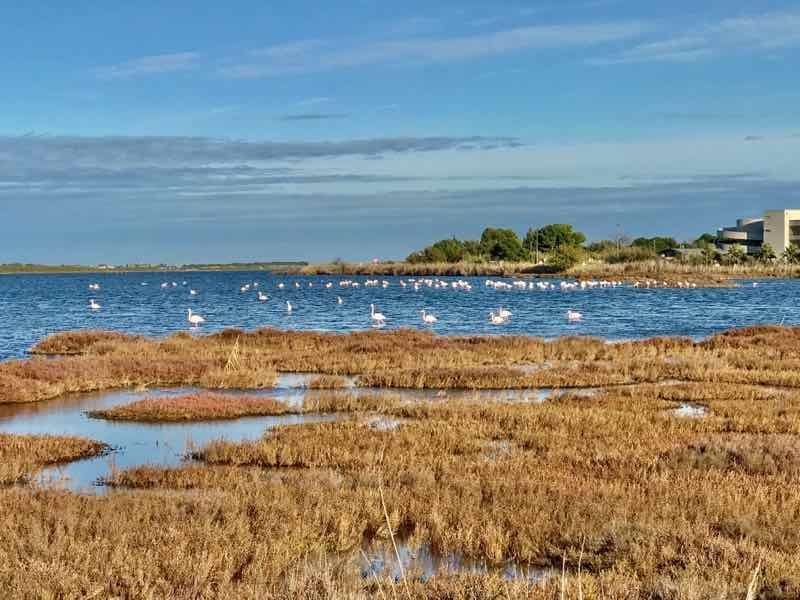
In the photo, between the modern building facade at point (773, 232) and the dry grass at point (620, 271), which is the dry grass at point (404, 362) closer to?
the dry grass at point (620, 271)

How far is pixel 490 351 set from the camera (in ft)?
105

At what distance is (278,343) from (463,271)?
104250 millimetres

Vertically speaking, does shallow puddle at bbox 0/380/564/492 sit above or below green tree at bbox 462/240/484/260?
below

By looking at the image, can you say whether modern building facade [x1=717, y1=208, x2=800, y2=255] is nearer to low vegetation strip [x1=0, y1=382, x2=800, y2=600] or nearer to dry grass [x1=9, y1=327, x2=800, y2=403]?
dry grass [x1=9, y1=327, x2=800, y2=403]

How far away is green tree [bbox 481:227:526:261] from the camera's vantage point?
169250 mm

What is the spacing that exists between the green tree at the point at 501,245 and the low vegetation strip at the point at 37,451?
154503mm

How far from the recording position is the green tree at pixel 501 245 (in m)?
169

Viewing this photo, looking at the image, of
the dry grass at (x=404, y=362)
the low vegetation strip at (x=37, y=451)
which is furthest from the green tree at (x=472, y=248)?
the low vegetation strip at (x=37, y=451)

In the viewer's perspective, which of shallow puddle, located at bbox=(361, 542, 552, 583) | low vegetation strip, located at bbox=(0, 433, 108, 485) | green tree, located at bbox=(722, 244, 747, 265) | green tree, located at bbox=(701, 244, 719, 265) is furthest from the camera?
green tree, located at bbox=(722, 244, 747, 265)

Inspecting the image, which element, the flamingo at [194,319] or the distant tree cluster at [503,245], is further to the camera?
the distant tree cluster at [503,245]

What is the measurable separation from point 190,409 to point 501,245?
153631 mm

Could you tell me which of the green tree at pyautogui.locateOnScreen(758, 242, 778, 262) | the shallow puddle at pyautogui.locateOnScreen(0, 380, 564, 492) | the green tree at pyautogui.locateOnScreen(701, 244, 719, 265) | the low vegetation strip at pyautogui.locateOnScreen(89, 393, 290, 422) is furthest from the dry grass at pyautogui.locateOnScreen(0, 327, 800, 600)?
the green tree at pyautogui.locateOnScreen(758, 242, 778, 262)

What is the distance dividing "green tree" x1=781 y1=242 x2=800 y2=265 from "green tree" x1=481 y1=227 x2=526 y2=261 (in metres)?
47.9

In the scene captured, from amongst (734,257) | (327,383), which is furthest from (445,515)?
(734,257)
